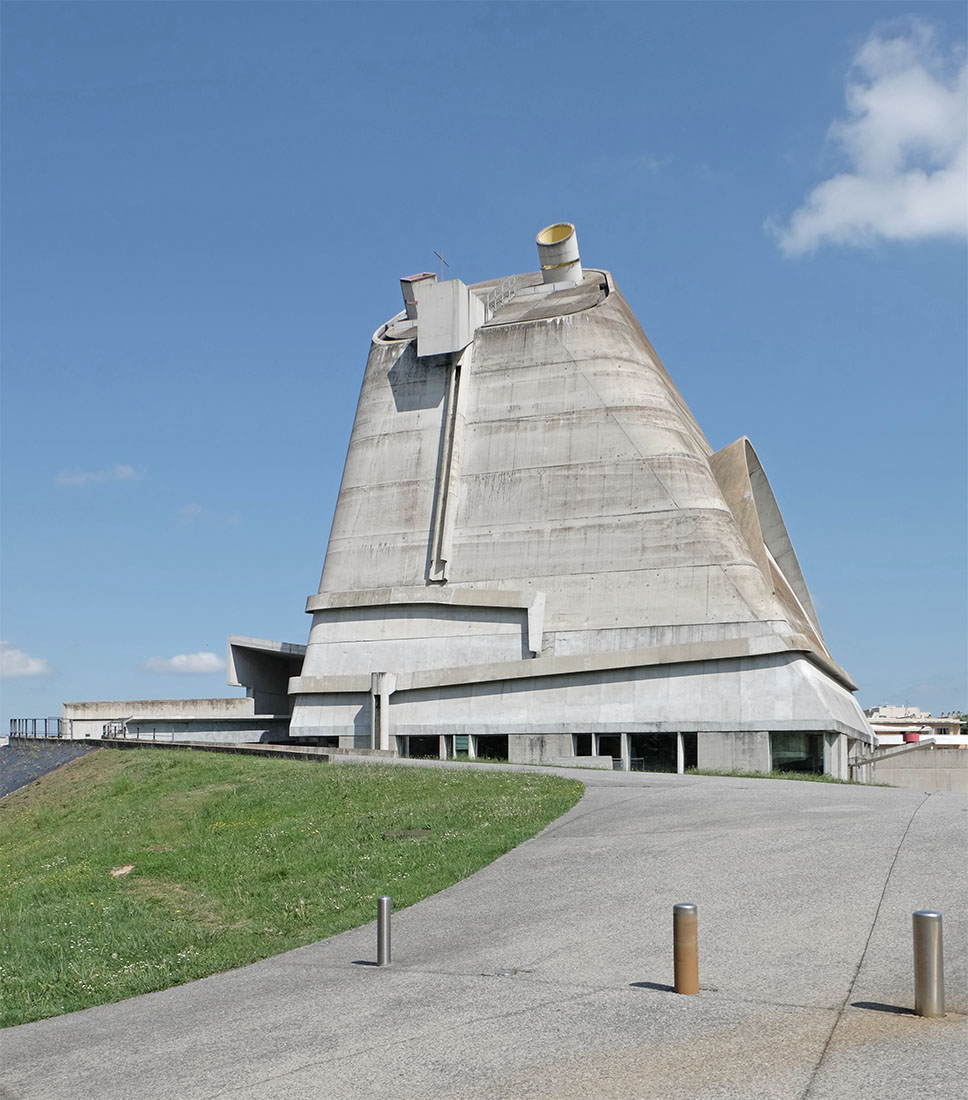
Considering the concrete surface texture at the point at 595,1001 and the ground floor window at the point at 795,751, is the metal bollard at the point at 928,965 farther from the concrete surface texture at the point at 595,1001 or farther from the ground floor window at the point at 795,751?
the ground floor window at the point at 795,751

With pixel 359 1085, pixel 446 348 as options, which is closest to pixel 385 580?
pixel 446 348

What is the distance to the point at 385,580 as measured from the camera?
41000 millimetres

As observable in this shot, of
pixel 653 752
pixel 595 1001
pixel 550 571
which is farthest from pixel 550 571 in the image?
pixel 595 1001

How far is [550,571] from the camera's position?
38469mm

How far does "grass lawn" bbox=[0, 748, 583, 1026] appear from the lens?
12.6 meters

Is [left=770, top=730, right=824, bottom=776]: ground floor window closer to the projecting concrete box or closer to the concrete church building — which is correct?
the concrete church building

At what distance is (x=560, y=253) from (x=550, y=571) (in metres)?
14.5

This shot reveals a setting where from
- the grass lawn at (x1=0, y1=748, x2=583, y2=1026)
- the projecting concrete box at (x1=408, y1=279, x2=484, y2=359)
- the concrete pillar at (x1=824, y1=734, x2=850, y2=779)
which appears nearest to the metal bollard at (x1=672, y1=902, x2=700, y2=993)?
the grass lawn at (x1=0, y1=748, x2=583, y2=1026)

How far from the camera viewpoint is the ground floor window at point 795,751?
3356 centimetres

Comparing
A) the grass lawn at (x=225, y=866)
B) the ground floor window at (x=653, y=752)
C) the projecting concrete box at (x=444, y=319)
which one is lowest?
the grass lawn at (x=225, y=866)

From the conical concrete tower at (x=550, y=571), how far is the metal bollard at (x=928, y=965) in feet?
85.0

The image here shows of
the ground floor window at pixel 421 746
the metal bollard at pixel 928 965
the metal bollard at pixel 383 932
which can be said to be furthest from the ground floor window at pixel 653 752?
the metal bollard at pixel 928 965

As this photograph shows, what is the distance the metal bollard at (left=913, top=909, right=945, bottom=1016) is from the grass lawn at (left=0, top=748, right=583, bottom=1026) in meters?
6.90

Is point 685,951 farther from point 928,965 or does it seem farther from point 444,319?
point 444,319
